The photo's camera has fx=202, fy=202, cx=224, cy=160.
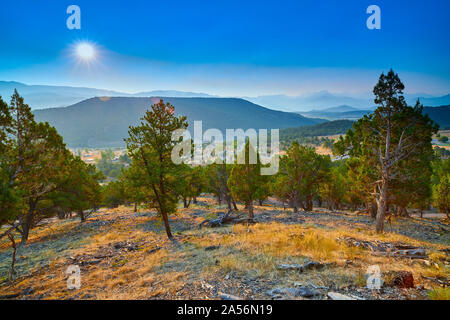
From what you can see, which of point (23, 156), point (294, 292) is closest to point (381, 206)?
point (294, 292)

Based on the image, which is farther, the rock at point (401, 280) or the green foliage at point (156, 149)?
the green foliage at point (156, 149)

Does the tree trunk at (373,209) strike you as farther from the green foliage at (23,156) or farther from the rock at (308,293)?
the green foliage at (23,156)

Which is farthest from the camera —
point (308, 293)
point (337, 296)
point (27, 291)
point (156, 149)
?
point (156, 149)

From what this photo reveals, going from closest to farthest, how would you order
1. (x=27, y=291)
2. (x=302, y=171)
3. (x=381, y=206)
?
(x=27, y=291), (x=381, y=206), (x=302, y=171)

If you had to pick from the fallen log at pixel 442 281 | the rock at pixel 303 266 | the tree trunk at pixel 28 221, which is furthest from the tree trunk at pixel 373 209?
the tree trunk at pixel 28 221

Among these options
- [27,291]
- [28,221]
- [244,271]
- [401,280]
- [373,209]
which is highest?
[401,280]

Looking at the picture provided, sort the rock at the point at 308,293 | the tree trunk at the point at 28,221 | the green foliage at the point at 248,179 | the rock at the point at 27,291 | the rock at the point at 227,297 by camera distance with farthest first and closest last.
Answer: the green foliage at the point at 248,179
the tree trunk at the point at 28,221
the rock at the point at 27,291
the rock at the point at 227,297
the rock at the point at 308,293

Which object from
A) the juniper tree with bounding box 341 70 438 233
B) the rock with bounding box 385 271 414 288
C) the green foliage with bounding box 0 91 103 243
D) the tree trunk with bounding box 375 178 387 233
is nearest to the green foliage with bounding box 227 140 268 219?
the juniper tree with bounding box 341 70 438 233

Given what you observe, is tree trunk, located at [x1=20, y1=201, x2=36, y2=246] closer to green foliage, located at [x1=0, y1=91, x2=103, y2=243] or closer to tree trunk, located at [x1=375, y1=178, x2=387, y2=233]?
green foliage, located at [x1=0, y1=91, x2=103, y2=243]

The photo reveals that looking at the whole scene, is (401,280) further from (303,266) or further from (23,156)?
(23,156)

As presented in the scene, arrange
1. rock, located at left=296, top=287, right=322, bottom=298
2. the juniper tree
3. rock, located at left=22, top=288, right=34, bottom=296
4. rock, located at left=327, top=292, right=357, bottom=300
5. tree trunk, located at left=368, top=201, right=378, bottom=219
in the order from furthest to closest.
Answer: tree trunk, located at left=368, top=201, right=378, bottom=219 → the juniper tree → rock, located at left=22, top=288, right=34, bottom=296 → rock, located at left=296, top=287, right=322, bottom=298 → rock, located at left=327, top=292, right=357, bottom=300

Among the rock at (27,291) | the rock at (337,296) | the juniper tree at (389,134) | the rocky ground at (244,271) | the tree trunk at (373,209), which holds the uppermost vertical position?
the juniper tree at (389,134)

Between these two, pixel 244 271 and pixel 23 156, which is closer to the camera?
pixel 244 271
